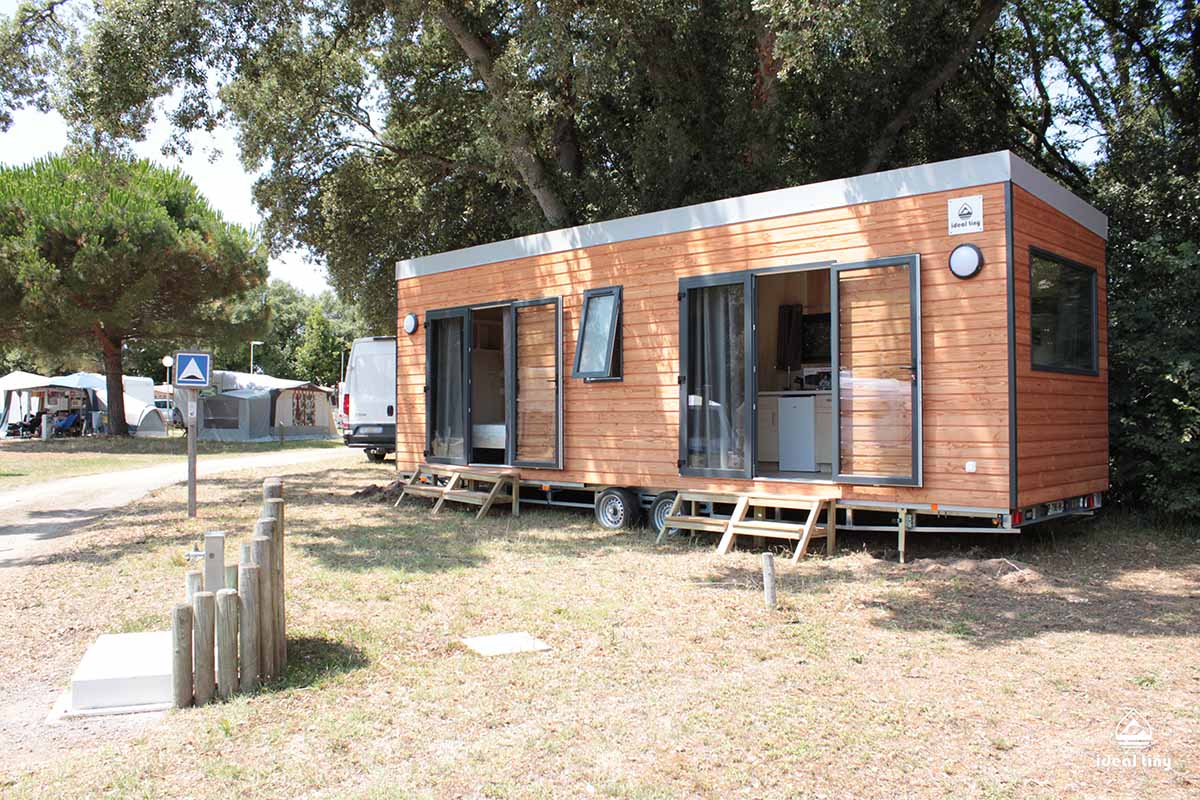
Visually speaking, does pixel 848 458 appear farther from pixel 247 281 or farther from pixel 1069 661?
pixel 247 281

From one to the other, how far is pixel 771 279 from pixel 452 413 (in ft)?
14.3

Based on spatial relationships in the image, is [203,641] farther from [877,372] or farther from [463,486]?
[463,486]

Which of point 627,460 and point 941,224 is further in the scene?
Answer: point 627,460

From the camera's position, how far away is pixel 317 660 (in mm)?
4895

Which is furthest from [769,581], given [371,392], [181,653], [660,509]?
[371,392]

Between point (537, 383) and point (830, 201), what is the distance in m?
4.04

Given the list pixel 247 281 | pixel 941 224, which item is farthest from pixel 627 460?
pixel 247 281

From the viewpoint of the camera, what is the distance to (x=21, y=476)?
16656 millimetres

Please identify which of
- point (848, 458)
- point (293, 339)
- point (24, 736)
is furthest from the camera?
point (293, 339)

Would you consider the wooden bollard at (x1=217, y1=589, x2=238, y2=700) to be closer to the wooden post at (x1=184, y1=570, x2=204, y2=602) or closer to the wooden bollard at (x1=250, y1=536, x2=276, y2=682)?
the wooden bollard at (x1=250, y1=536, x2=276, y2=682)

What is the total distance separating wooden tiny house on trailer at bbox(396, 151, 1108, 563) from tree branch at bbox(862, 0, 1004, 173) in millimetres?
4009

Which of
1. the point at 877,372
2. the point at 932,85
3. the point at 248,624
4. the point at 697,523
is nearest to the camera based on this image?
the point at 248,624

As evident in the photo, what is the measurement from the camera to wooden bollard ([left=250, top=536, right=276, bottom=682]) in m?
4.44

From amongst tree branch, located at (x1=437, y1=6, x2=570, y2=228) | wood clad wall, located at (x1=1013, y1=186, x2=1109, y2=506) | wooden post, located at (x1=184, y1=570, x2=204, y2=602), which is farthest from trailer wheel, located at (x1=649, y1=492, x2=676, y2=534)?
tree branch, located at (x1=437, y1=6, x2=570, y2=228)
